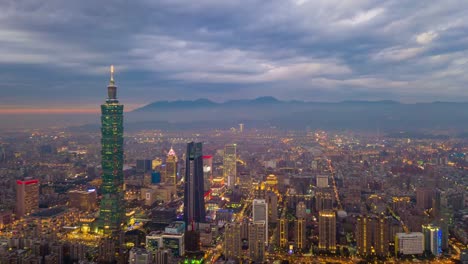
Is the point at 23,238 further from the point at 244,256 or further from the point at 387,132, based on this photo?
the point at 387,132

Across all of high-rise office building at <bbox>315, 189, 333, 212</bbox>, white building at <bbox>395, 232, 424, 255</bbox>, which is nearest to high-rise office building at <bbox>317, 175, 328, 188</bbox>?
high-rise office building at <bbox>315, 189, 333, 212</bbox>

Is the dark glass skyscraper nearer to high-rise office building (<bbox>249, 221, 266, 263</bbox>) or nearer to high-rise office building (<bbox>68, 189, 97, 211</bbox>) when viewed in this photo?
high-rise office building (<bbox>249, 221, 266, 263</bbox>)

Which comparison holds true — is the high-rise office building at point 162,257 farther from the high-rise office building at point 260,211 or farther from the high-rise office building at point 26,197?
the high-rise office building at point 26,197

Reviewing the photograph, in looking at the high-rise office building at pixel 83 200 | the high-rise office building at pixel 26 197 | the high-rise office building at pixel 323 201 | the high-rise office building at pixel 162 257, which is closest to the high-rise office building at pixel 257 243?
the high-rise office building at pixel 162 257

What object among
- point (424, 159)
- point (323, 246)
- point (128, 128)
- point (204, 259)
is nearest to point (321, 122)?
point (424, 159)

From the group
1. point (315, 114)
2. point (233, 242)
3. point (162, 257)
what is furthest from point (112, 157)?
point (315, 114)
